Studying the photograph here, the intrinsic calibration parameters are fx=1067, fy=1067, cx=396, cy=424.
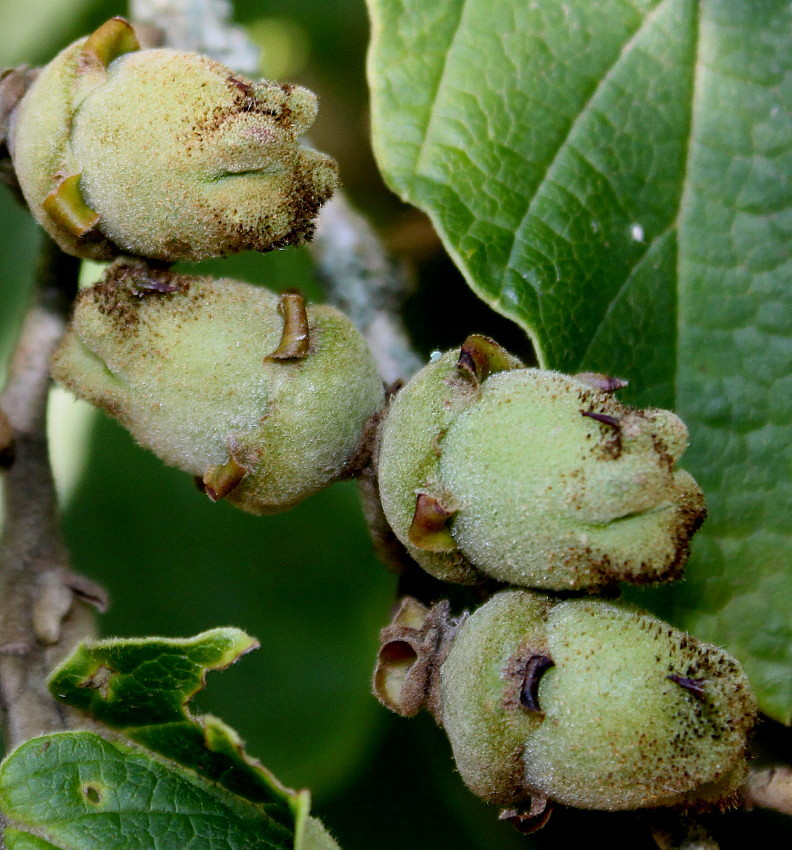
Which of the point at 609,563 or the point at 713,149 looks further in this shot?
the point at 713,149

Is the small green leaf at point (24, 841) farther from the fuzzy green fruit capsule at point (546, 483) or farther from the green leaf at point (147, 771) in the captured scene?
the fuzzy green fruit capsule at point (546, 483)

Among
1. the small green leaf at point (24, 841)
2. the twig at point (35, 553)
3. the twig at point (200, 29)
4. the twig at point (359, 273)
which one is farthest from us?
the twig at point (200, 29)

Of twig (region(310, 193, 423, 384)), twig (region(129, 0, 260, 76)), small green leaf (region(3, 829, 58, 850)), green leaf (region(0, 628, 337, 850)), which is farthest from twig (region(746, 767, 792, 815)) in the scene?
twig (region(129, 0, 260, 76))

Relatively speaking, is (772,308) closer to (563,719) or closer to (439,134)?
(439,134)

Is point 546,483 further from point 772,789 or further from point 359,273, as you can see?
point 359,273

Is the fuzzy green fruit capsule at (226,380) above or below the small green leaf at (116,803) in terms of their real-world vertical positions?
above

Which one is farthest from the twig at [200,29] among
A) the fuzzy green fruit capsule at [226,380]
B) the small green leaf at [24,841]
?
the small green leaf at [24,841]

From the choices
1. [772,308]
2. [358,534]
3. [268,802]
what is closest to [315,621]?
[358,534]
